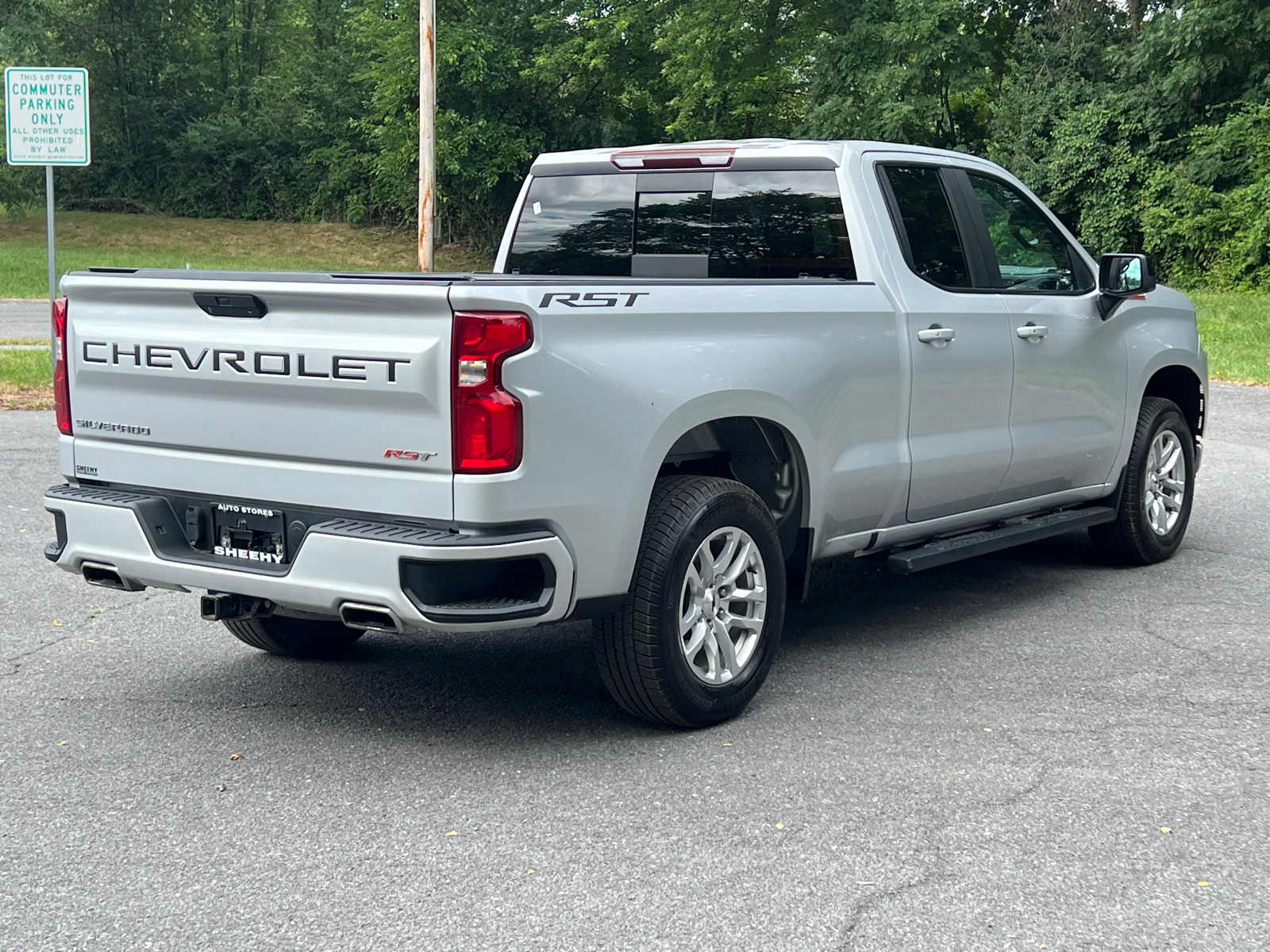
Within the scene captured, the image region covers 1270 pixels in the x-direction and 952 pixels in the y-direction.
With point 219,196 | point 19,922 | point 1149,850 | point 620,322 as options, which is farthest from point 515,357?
point 219,196

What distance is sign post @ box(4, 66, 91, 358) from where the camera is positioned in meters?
12.8

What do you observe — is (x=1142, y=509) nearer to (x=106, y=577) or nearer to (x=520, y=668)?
(x=520, y=668)

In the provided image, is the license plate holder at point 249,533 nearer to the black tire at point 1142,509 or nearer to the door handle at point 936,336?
the door handle at point 936,336

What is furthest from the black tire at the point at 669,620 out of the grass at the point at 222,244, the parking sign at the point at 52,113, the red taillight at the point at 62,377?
the grass at the point at 222,244

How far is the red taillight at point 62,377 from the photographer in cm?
486

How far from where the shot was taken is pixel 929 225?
233 inches

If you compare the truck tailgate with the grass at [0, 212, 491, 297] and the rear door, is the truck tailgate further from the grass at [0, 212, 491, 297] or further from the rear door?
the grass at [0, 212, 491, 297]

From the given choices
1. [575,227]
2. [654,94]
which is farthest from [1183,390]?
[654,94]

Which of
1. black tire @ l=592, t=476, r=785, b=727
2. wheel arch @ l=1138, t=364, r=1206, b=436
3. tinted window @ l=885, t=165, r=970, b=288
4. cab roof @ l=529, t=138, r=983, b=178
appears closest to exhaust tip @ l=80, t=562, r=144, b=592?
black tire @ l=592, t=476, r=785, b=727

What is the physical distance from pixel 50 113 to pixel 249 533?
32.8ft

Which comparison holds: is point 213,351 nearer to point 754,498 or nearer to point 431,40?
point 754,498

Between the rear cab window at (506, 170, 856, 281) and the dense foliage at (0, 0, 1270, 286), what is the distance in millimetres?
24620

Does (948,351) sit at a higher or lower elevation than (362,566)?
higher

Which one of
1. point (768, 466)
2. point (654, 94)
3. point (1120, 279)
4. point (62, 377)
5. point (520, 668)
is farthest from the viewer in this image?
point (654, 94)
